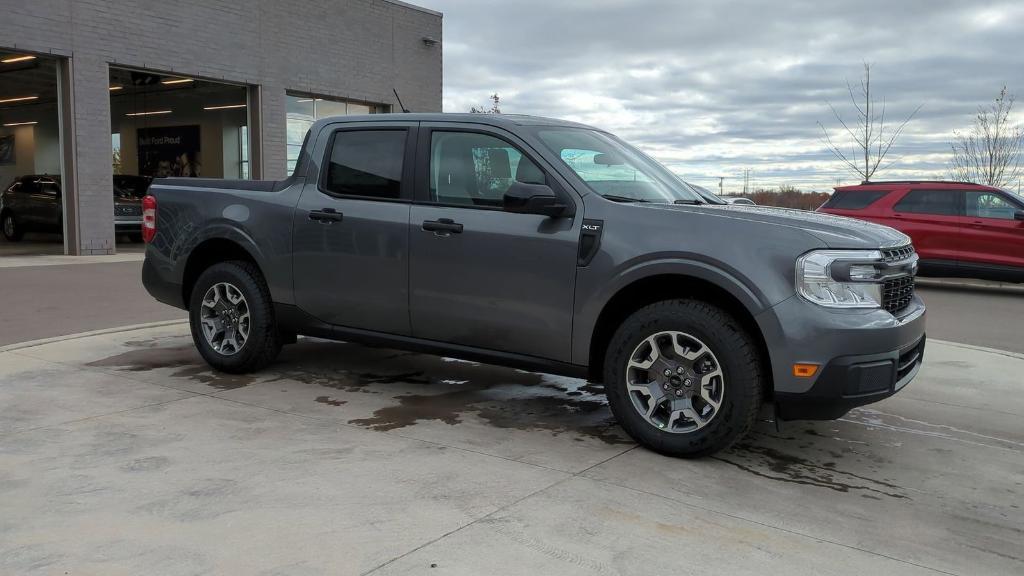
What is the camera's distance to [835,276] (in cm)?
419

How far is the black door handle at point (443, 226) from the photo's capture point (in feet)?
17.0

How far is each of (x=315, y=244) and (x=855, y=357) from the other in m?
3.50

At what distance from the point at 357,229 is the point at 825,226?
2898 millimetres

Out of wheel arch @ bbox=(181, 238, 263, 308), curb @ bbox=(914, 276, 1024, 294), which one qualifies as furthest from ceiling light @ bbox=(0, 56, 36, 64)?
curb @ bbox=(914, 276, 1024, 294)

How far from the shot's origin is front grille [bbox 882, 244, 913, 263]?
439 cm

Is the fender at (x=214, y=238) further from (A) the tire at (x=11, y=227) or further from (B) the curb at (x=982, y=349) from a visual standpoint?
(A) the tire at (x=11, y=227)

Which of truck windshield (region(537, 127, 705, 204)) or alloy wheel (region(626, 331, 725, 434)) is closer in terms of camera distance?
alloy wheel (region(626, 331, 725, 434))

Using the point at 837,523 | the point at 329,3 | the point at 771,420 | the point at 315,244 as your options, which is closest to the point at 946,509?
the point at 837,523

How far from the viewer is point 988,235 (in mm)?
13344

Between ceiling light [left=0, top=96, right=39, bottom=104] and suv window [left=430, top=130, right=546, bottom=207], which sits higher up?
ceiling light [left=0, top=96, right=39, bottom=104]

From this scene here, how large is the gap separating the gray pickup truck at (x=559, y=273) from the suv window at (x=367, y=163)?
0.01 metres

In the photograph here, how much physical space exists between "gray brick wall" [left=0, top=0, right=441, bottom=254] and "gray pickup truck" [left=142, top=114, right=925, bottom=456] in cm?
1209

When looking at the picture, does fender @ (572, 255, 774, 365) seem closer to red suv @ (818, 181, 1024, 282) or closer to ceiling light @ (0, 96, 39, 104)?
red suv @ (818, 181, 1024, 282)

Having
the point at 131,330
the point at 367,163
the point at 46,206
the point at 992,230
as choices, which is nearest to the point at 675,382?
the point at 367,163
